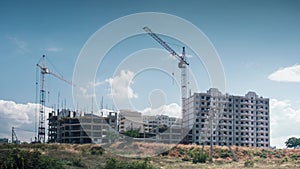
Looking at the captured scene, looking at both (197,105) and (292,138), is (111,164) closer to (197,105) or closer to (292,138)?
(197,105)

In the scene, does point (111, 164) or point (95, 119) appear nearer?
point (111, 164)

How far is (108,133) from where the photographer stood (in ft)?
202

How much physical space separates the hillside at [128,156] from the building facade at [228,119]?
15.7 meters

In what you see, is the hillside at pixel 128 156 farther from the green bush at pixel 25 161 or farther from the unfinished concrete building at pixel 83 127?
the unfinished concrete building at pixel 83 127

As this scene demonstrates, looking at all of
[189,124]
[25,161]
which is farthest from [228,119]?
[25,161]

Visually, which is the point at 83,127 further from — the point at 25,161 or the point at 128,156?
the point at 25,161

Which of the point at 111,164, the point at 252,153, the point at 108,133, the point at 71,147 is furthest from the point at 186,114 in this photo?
the point at 111,164

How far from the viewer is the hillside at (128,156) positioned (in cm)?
2783

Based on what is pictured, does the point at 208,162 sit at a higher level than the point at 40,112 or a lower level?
lower

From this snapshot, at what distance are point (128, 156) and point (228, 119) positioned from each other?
34.5m

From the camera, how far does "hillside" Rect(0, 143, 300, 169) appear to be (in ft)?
91.3

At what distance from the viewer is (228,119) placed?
70.4m

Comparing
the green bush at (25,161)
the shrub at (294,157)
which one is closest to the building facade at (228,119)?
the shrub at (294,157)

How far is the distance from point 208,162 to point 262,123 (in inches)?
1439
